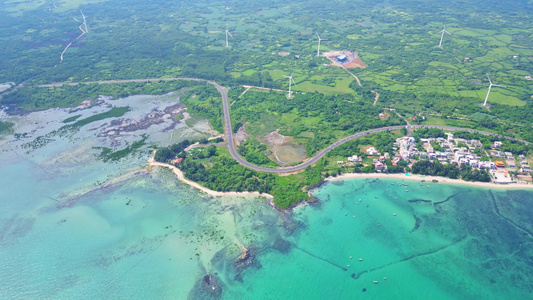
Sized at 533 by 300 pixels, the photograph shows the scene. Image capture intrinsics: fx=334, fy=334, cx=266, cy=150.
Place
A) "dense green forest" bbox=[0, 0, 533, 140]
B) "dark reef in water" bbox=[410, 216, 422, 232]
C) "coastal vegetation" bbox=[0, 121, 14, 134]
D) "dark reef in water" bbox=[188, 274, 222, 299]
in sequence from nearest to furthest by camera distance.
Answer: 1. "dark reef in water" bbox=[188, 274, 222, 299]
2. "dark reef in water" bbox=[410, 216, 422, 232]
3. "coastal vegetation" bbox=[0, 121, 14, 134]
4. "dense green forest" bbox=[0, 0, 533, 140]

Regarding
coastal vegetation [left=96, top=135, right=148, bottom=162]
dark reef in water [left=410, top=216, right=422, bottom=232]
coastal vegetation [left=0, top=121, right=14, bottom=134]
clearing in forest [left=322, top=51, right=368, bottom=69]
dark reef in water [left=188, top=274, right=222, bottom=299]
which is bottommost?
dark reef in water [left=188, top=274, right=222, bottom=299]

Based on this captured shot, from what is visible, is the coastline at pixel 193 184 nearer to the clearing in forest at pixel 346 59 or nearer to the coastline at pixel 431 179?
the coastline at pixel 431 179

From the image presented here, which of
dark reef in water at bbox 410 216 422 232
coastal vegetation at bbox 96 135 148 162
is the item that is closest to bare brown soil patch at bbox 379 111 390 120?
dark reef in water at bbox 410 216 422 232

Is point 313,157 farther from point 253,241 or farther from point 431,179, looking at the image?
point 253,241

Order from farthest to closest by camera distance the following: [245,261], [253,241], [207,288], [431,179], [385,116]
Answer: [385,116]
[431,179]
[253,241]
[245,261]
[207,288]

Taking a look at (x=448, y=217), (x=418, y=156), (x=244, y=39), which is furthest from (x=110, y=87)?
(x=448, y=217)

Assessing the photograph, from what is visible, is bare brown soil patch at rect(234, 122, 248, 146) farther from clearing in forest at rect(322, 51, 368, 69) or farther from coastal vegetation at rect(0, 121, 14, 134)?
clearing in forest at rect(322, 51, 368, 69)

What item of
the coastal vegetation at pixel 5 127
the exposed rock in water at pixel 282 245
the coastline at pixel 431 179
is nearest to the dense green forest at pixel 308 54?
the coastal vegetation at pixel 5 127

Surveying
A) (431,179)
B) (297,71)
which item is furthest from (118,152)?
(297,71)
